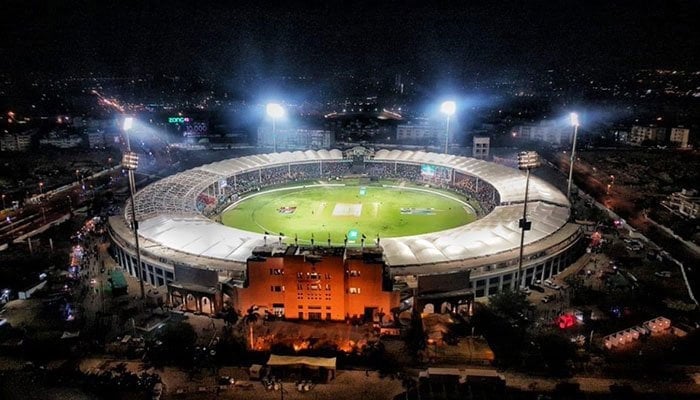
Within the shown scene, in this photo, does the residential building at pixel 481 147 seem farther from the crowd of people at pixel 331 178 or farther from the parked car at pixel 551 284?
the parked car at pixel 551 284

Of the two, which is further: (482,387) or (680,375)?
(680,375)

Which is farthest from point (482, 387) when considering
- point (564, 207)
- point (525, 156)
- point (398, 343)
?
→ point (564, 207)

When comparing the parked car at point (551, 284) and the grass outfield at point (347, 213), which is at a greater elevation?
the grass outfield at point (347, 213)

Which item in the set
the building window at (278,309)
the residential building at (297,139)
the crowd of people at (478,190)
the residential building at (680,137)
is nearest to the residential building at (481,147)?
the crowd of people at (478,190)

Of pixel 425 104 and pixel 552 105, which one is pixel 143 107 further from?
pixel 552 105

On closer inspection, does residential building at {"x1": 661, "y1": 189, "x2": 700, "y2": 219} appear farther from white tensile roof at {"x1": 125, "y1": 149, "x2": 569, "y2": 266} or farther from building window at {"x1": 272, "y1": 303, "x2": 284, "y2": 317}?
building window at {"x1": 272, "y1": 303, "x2": 284, "y2": 317}
